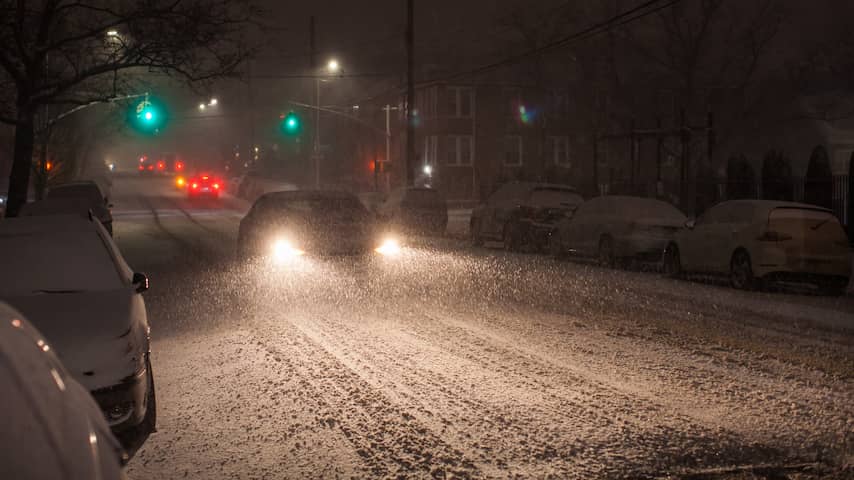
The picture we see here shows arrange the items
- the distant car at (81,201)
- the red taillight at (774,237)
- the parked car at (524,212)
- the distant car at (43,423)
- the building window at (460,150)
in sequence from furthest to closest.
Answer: the building window at (460,150) < the parked car at (524,212) < the distant car at (81,201) < the red taillight at (774,237) < the distant car at (43,423)

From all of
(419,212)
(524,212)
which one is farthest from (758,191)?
(419,212)

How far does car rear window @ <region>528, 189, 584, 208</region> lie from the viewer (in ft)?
86.6

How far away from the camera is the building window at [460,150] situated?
7206 cm

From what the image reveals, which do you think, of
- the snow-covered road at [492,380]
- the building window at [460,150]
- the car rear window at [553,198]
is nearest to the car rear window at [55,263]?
the snow-covered road at [492,380]

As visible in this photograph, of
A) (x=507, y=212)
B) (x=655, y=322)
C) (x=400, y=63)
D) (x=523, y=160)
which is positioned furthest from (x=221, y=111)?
(x=655, y=322)

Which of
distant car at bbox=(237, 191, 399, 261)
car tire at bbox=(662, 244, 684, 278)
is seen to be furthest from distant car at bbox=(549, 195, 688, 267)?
distant car at bbox=(237, 191, 399, 261)

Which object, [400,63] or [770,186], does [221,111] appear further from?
[770,186]

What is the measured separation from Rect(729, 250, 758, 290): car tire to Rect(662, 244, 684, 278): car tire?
1.75m

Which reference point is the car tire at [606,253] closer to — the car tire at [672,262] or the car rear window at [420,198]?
the car tire at [672,262]

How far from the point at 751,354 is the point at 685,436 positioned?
391cm

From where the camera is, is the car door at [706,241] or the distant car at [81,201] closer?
the car door at [706,241]

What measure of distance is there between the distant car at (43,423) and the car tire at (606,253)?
19431mm

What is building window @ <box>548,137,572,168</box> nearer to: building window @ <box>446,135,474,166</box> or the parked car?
building window @ <box>446,135,474,166</box>

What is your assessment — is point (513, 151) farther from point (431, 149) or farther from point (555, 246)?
point (555, 246)
